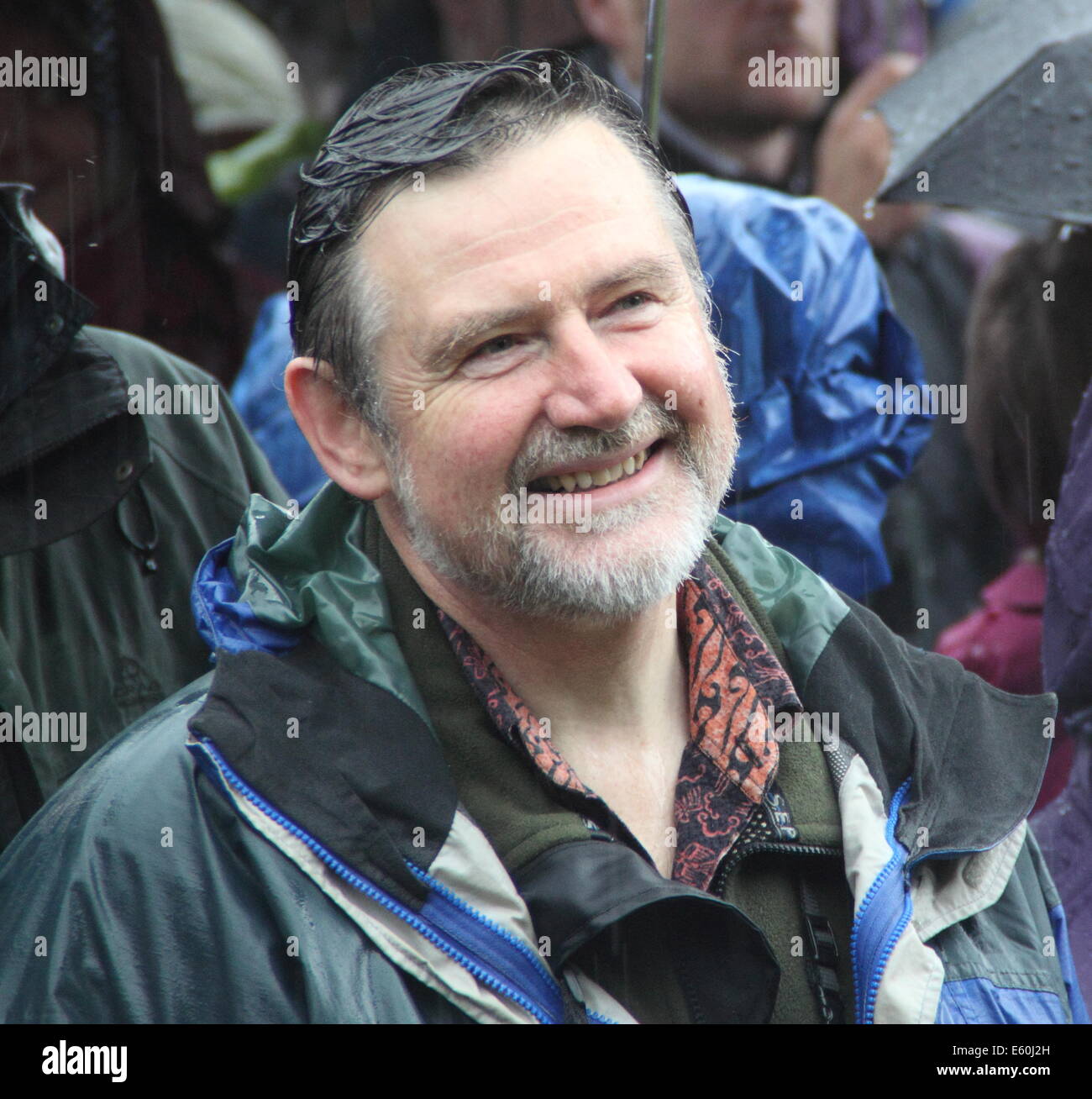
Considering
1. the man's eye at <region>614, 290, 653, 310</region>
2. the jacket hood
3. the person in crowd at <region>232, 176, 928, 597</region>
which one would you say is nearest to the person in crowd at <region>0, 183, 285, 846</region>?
the person in crowd at <region>232, 176, 928, 597</region>

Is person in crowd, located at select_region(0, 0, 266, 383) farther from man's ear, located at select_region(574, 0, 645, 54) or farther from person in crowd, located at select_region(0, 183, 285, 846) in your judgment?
man's ear, located at select_region(574, 0, 645, 54)

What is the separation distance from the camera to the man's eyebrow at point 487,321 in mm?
1681

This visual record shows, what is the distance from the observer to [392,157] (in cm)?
174

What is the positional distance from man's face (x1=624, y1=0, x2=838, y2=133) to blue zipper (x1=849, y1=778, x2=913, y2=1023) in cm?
267

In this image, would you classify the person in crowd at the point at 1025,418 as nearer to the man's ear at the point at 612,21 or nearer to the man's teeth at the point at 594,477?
the man's ear at the point at 612,21

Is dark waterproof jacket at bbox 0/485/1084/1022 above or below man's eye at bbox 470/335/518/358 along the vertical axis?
below

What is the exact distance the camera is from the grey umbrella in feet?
9.34

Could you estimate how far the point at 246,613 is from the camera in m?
1.72

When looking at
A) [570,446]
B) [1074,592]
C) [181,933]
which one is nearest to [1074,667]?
[1074,592]

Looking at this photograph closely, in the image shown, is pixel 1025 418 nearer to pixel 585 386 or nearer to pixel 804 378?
pixel 804 378

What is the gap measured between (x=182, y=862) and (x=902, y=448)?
1794 millimetres

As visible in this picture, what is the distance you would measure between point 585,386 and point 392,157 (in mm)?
387

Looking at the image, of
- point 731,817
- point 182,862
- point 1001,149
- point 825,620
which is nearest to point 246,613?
point 182,862
